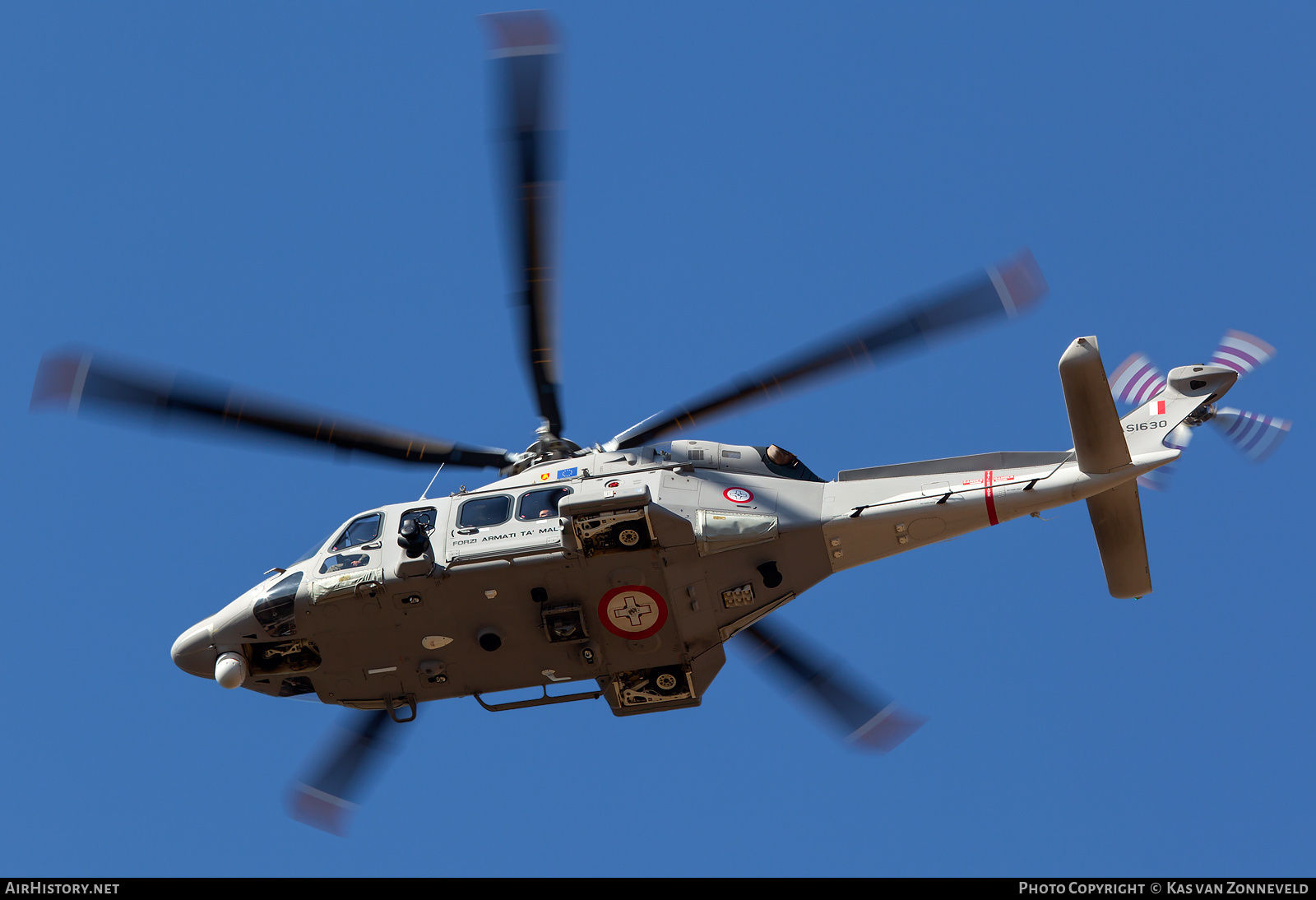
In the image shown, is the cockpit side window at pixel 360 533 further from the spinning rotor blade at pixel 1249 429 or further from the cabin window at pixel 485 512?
the spinning rotor blade at pixel 1249 429

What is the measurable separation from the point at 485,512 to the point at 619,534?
2041 mm

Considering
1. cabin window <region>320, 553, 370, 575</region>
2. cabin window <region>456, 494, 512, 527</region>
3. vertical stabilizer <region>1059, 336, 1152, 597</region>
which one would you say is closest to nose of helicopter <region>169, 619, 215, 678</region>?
cabin window <region>320, 553, 370, 575</region>

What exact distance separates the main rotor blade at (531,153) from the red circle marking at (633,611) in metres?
3.83

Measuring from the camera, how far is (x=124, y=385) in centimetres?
1730

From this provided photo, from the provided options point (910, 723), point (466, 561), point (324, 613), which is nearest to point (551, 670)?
point (466, 561)

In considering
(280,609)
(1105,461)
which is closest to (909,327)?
→ (1105,461)

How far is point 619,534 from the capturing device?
17.5 metres

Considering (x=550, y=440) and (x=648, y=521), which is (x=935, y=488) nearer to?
(x=648, y=521)

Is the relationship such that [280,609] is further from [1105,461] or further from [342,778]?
[1105,461]

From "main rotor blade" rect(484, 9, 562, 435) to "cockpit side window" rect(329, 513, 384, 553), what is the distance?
3.73m

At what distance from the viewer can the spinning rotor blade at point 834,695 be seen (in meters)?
18.7

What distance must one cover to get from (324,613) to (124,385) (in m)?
4.04

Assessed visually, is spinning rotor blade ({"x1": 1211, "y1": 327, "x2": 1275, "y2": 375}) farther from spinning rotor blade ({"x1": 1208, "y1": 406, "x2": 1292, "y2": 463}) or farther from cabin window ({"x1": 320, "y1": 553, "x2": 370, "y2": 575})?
cabin window ({"x1": 320, "y1": 553, "x2": 370, "y2": 575})

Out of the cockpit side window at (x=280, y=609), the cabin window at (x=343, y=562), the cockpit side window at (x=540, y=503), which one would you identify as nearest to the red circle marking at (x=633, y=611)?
the cockpit side window at (x=540, y=503)
